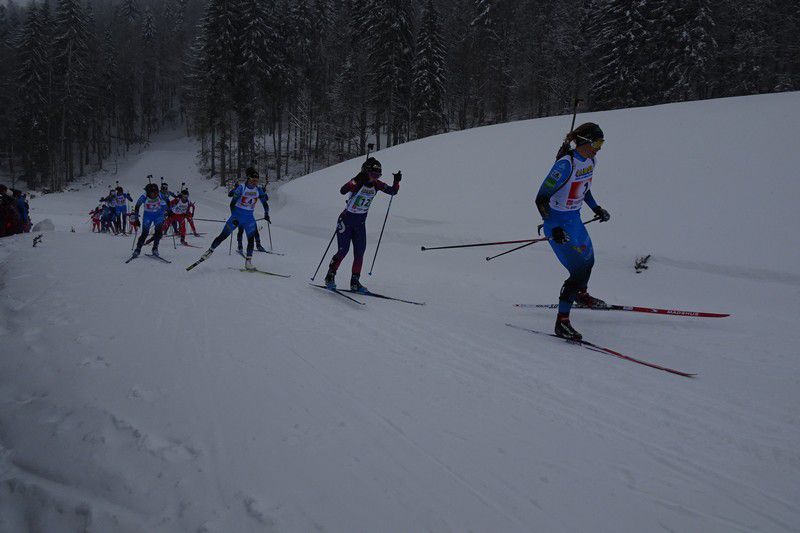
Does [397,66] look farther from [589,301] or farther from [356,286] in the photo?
[589,301]

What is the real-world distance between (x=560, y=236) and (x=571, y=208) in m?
0.45

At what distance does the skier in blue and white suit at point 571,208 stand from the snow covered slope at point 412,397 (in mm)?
732

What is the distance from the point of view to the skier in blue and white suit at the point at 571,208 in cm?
463

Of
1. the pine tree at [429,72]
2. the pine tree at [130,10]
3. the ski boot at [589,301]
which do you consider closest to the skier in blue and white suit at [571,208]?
the ski boot at [589,301]

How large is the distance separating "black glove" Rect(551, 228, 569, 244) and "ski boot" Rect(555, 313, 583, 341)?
2.99 feet

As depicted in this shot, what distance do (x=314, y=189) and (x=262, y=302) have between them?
1455cm

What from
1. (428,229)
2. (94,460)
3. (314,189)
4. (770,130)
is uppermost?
(770,130)

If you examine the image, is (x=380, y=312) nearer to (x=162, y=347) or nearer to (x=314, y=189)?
(x=162, y=347)

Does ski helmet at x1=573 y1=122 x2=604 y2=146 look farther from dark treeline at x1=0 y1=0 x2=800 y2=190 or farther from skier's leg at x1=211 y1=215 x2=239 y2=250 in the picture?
dark treeline at x1=0 y1=0 x2=800 y2=190

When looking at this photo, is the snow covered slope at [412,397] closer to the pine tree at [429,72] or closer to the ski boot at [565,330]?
the ski boot at [565,330]

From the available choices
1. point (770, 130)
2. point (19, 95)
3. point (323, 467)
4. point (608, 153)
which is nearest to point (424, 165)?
point (608, 153)

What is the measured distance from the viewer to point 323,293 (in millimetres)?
6836

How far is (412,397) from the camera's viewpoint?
321 cm

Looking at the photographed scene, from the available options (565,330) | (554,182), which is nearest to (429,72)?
(554,182)
